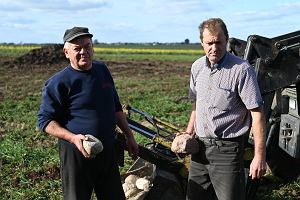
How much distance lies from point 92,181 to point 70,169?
228 millimetres

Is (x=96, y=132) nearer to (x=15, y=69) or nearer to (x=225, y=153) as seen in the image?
(x=225, y=153)

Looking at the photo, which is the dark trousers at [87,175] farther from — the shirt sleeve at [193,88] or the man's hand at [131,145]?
the shirt sleeve at [193,88]

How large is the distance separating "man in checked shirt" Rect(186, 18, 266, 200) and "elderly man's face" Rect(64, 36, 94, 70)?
2.73 ft

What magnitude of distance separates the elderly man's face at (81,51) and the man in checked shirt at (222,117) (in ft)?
2.73

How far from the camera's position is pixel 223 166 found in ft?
12.5

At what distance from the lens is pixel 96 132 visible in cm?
399

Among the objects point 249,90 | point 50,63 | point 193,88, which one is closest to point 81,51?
point 193,88

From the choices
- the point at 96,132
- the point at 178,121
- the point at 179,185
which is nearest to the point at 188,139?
the point at 96,132

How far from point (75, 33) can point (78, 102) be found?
0.53 m

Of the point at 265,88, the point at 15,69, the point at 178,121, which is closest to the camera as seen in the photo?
the point at 265,88

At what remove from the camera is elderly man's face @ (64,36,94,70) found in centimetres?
388

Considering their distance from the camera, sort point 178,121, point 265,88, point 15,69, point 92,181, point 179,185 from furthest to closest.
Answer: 1. point 15,69
2. point 178,121
3. point 179,185
4. point 265,88
5. point 92,181

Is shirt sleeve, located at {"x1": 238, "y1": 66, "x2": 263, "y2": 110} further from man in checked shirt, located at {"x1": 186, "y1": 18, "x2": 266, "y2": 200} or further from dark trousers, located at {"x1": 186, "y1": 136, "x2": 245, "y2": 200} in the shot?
dark trousers, located at {"x1": 186, "y1": 136, "x2": 245, "y2": 200}

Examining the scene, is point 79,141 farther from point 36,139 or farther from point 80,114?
point 36,139
